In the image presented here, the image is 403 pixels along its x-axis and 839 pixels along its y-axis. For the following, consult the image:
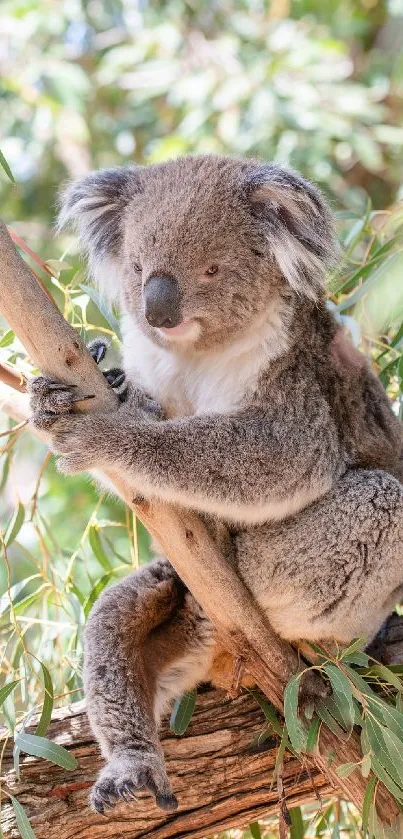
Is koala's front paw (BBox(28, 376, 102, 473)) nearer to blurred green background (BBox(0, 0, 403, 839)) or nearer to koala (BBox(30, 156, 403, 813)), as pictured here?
koala (BBox(30, 156, 403, 813))

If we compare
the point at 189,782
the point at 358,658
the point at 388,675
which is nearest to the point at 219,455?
the point at 358,658

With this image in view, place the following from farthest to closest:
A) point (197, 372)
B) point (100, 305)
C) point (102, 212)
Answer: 1. point (100, 305)
2. point (102, 212)
3. point (197, 372)

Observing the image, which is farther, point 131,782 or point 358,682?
point 358,682

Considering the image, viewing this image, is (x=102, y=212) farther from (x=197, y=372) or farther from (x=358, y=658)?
(x=358, y=658)

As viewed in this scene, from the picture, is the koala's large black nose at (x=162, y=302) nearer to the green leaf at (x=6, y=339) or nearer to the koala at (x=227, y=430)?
the koala at (x=227, y=430)

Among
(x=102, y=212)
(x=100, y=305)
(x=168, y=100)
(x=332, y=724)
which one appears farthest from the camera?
(x=168, y=100)

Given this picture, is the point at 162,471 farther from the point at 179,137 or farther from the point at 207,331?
the point at 179,137

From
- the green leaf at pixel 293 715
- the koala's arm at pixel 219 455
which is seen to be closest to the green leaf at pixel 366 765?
the green leaf at pixel 293 715
